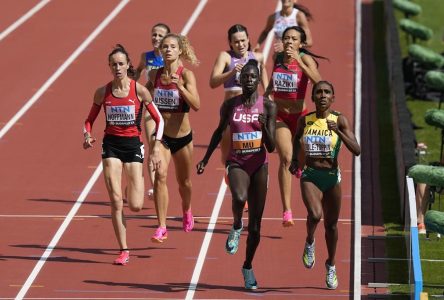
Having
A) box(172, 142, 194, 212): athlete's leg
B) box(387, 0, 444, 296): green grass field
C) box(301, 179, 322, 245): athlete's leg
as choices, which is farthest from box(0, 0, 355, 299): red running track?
box(387, 0, 444, 296): green grass field

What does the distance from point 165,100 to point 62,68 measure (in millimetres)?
12016

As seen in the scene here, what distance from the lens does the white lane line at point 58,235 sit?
1580 cm

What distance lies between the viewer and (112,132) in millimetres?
16312

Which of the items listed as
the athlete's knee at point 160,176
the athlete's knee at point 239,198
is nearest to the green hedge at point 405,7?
the athlete's knee at point 160,176

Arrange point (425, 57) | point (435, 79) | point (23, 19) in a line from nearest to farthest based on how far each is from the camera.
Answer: point (435, 79), point (425, 57), point (23, 19)

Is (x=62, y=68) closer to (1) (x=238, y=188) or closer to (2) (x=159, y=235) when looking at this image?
(2) (x=159, y=235)

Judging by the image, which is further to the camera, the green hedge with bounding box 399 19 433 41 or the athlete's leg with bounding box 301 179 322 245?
the green hedge with bounding box 399 19 433 41

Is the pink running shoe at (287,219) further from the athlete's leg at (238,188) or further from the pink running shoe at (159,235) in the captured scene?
the athlete's leg at (238,188)

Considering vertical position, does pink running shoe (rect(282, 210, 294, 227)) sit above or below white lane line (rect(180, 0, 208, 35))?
below

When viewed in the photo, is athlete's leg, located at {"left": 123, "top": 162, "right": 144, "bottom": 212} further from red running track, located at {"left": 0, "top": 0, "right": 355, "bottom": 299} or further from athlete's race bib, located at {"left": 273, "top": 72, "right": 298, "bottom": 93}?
athlete's race bib, located at {"left": 273, "top": 72, "right": 298, "bottom": 93}

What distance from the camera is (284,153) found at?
685 inches

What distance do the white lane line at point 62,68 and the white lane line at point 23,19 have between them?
1.68 m

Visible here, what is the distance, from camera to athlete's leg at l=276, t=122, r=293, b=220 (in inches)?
685

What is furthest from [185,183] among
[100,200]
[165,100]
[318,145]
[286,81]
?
[318,145]
